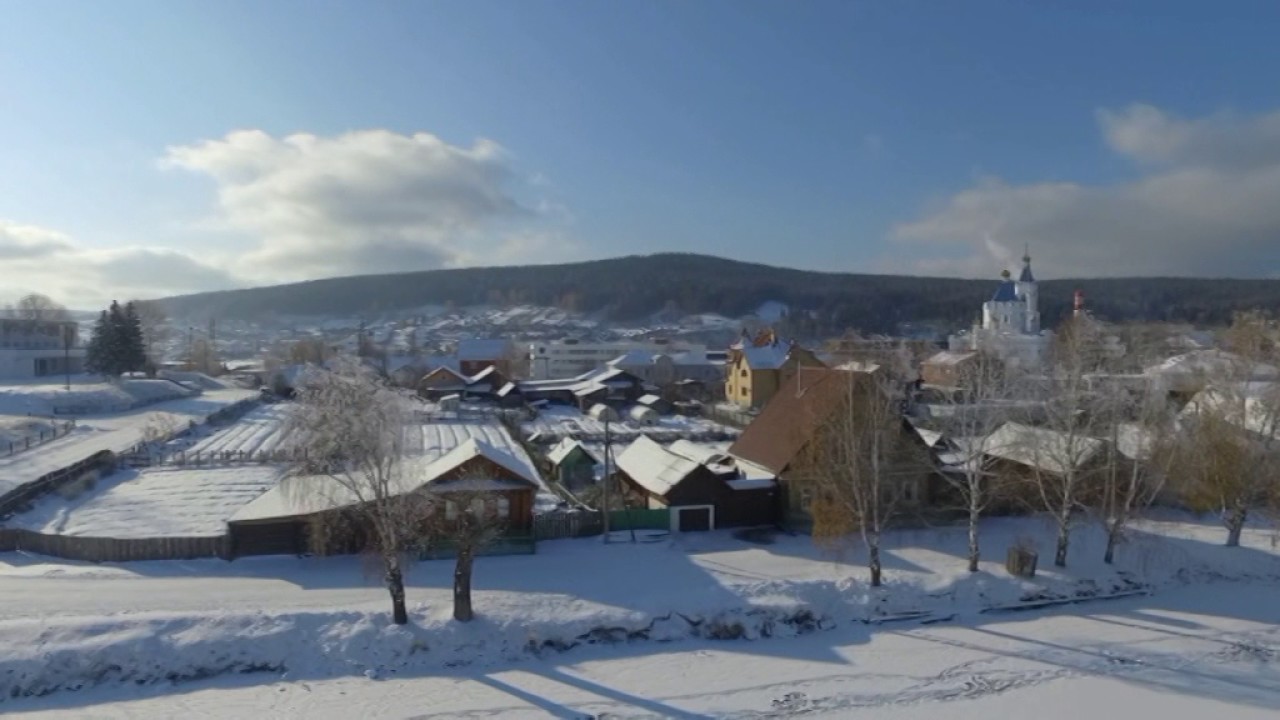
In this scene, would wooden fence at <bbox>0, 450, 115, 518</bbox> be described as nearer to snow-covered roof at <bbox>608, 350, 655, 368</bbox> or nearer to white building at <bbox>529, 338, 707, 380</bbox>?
snow-covered roof at <bbox>608, 350, 655, 368</bbox>

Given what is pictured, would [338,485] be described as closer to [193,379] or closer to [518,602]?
[518,602]

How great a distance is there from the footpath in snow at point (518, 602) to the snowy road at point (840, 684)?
0.40 m

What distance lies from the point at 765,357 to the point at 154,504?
3710 cm

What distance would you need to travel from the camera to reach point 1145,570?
21141mm

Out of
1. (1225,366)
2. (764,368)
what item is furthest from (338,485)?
(764,368)

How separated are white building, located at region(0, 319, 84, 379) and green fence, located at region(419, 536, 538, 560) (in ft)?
180

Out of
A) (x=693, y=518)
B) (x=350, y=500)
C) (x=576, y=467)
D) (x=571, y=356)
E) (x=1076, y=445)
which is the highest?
(x=571, y=356)

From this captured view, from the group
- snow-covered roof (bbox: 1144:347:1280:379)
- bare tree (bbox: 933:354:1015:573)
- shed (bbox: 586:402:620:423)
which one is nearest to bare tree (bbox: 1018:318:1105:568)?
bare tree (bbox: 933:354:1015:573)

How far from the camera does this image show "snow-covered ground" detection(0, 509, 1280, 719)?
1456 centimetres

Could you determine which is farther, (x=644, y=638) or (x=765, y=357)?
(x=765, y=357)

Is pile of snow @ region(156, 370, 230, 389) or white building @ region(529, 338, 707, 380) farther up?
white building @ region(529, 338, 707, 380)

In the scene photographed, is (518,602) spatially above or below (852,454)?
below

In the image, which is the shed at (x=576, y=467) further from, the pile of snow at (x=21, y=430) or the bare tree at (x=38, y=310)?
the bare tree at (x=38, y=310)

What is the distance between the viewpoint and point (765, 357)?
53.5m
